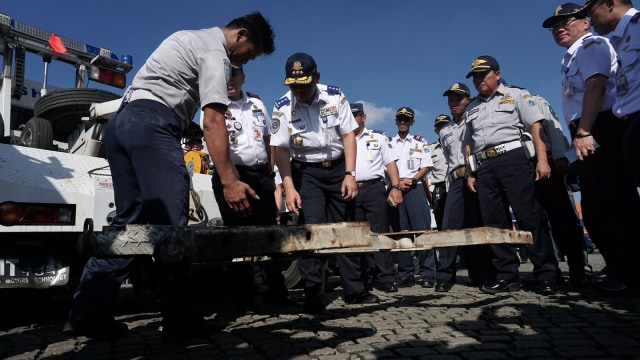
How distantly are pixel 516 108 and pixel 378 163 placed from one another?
1.52 m

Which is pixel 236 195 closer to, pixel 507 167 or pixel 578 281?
pixel 507 167

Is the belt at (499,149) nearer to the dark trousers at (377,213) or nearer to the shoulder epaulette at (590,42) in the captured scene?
the shoulder epaulette at (590,42)

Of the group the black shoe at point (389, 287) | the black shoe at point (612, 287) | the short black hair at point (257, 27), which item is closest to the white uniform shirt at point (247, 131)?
the short black hair at point (257, 27)

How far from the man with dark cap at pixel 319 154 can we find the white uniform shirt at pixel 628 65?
191 centimetres

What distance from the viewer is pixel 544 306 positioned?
3.29m

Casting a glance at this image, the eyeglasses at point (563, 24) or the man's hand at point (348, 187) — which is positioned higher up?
the eyeglasses at point (563, 24)

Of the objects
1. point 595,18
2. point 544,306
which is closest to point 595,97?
point 595,18

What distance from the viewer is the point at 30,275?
120 inches

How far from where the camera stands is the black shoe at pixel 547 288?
3.84 m

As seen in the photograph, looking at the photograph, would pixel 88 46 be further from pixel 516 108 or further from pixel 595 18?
pixel 595 18

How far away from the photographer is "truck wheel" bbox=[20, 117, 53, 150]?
3973mm

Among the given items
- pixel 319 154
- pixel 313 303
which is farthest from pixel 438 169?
pixel 313 303

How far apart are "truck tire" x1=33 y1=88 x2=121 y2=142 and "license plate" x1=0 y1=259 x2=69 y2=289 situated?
6.72 ft

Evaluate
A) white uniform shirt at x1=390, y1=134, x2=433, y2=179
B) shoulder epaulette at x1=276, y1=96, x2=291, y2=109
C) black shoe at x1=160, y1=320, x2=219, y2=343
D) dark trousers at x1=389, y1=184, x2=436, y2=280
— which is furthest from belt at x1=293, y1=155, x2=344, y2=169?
white uniform shirt at x1=390, y1=134, x2=433, y2=179
